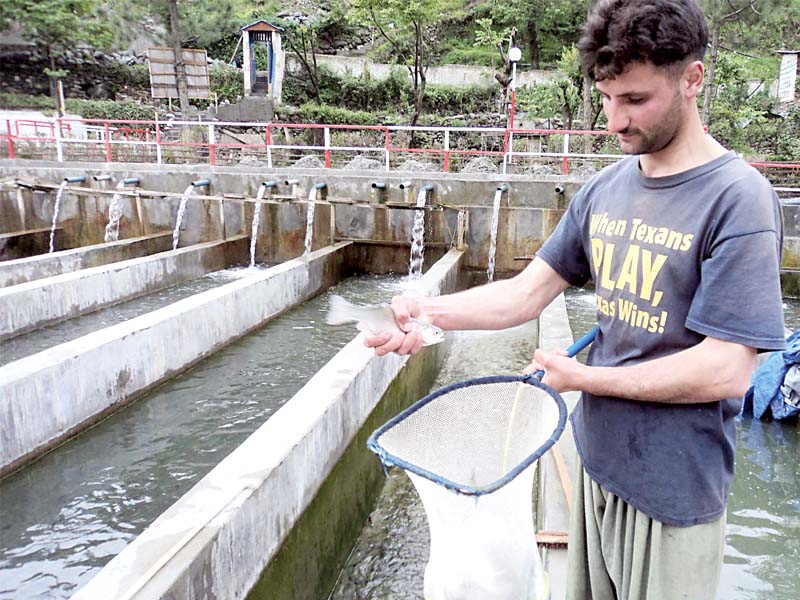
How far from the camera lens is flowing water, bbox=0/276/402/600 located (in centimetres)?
367

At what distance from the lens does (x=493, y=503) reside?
175 cm

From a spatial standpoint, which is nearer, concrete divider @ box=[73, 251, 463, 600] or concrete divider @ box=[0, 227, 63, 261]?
concrete divider @ box=[73, 251, 463, 600]

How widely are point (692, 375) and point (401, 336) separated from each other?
0.78 meters

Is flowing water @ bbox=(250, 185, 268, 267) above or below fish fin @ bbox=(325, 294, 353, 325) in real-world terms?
below

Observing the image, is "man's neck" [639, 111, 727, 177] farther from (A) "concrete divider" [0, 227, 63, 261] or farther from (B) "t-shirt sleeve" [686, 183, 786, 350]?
(A) "concrete divider" [0, 227, 63, 261]

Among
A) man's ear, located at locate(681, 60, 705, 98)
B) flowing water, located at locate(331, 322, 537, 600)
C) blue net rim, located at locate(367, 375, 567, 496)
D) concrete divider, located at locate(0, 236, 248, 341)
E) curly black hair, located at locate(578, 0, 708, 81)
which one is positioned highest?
curly black hair, located at locate(578, 0, 708, 81)

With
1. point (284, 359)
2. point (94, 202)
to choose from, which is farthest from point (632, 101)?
point (94, 202)

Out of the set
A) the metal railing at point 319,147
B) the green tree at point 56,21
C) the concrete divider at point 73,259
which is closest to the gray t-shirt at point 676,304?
the concrete divider at point 73,259

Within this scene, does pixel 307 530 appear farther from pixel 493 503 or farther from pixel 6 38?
pixel 6 38

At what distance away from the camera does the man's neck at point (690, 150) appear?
1417 millimetres

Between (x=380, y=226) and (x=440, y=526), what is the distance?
10.1 metres

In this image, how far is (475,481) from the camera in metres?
2.11

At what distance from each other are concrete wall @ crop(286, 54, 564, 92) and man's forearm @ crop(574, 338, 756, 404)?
2938cm

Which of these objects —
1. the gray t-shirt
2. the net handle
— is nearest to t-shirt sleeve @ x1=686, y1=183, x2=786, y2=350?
the gray t-shirt
